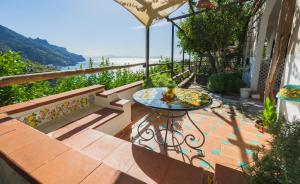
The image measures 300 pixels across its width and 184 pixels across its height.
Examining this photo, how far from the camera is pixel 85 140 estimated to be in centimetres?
190

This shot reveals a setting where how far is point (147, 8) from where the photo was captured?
128 inches

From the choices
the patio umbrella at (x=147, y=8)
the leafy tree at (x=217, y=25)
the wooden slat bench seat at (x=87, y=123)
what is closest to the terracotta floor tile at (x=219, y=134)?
the wooden slat bench seat at (x=87, y=123)

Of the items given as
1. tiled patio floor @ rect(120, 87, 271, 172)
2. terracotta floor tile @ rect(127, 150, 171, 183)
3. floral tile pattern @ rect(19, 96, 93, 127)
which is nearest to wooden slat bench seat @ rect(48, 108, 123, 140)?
floral tile pattern @ rect(19, 96, 93, 127)

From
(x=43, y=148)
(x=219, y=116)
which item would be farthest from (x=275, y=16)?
(x=43, y=148)

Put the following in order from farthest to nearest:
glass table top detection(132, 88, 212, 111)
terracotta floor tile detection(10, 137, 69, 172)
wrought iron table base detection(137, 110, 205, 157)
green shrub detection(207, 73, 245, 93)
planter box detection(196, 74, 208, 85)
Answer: planter box detection(196, 74, 208, 85), green shrub detection(207, 73, 245, 93), wrought iron table base detection(137, 110, 205, 157), glass table top detection(132, 88, 212, 111), terracotta floor tile detection(10, 137, 69, 172)

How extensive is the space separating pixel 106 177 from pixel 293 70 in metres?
3.19

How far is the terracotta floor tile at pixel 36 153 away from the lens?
99 centimetres

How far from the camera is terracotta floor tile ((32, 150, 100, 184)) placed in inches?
35.6

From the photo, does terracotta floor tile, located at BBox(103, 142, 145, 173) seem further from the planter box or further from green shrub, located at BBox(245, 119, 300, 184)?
the planter box

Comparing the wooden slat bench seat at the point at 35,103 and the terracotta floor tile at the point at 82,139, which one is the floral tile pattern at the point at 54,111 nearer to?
the wooden slat bench seat at the point at 35,103

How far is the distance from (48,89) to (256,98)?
231 inches

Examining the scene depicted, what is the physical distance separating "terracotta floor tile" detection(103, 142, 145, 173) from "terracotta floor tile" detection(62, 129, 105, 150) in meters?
0.34

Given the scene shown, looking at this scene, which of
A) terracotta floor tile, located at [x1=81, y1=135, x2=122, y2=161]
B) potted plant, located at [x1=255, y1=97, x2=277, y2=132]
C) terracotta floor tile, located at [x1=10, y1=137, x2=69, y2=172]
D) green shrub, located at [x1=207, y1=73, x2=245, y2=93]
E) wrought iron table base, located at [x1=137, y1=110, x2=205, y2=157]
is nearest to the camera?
terracotta floor tile, located at [x1=10, y1=137, x2=69, y2=172]

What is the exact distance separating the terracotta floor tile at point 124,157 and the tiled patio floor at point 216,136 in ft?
1.83
